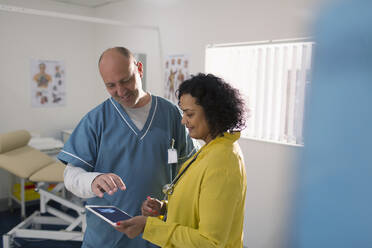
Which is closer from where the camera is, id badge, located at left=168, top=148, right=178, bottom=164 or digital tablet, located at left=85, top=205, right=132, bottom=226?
digital tablet, located at left=85, top=205, right=132, bottom=226

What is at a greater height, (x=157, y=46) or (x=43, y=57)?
(x=157, y=46)

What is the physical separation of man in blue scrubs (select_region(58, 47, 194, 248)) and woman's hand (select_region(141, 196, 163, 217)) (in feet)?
0.39

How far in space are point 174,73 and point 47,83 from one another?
74.0 inches

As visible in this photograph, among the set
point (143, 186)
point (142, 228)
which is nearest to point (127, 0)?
point (143, 186)

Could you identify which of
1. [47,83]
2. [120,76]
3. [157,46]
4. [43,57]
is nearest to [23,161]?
[47,83]

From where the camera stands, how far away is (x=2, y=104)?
→ 13.5 ft

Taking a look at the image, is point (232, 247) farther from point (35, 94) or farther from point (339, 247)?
point (35, 94)

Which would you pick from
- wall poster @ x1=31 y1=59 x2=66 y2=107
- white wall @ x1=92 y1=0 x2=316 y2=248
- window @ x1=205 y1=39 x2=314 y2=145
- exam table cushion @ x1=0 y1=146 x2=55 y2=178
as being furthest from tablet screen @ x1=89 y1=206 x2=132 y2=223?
wall poster @ x1=31 y1=59 x2=66 y2=107

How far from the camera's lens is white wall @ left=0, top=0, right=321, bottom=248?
2762 mm

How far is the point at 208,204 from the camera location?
3.40 feet

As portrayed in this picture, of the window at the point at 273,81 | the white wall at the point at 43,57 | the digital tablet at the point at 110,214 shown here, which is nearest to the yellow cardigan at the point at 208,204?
the digital tablet at the point at 110,214

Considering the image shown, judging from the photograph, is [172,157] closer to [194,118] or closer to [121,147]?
[121,147]

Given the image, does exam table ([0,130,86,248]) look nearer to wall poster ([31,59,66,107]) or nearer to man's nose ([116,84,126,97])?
wall poster ([31,59,66,107])

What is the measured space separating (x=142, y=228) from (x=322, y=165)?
1731mm
